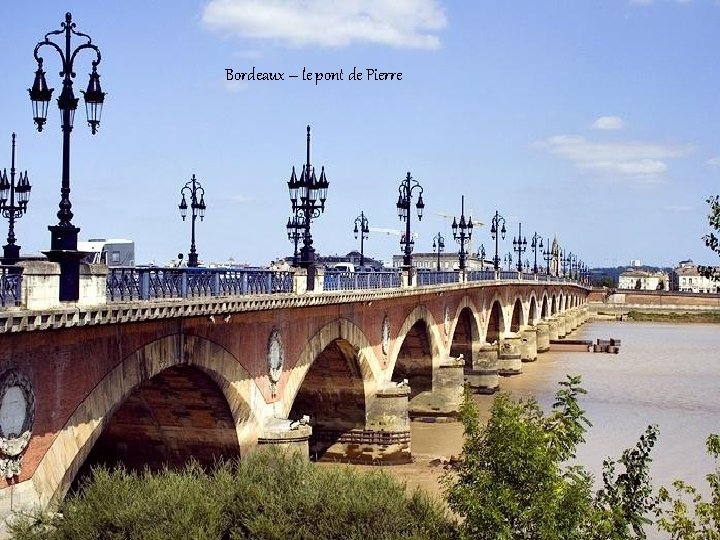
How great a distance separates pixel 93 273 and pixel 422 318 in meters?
27.4

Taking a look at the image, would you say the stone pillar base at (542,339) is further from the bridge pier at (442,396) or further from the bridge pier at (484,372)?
the bridge pier at (442,396)

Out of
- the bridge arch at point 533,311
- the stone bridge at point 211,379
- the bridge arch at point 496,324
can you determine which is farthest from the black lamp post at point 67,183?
the bridge arch at point 533,311

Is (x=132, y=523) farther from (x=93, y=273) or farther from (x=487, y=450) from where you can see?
(x=487, y=450)

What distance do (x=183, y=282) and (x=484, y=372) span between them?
120 ft

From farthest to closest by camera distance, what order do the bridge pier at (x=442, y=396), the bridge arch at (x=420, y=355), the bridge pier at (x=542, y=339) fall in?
the bridge pier at (x=542, y=339)
the bridge arch at (x=420, y=355)
the bridge pier at (x=442, y=396)

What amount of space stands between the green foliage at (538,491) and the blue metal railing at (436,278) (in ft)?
82.8

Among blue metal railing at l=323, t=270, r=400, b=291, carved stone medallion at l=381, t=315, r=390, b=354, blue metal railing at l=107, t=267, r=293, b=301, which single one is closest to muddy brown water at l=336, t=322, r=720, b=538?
carved stone medallion at l=381, t=315, r=390, b=354

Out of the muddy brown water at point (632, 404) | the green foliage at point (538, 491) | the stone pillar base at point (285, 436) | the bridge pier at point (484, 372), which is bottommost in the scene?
the muddy brown water at point (632, 404)

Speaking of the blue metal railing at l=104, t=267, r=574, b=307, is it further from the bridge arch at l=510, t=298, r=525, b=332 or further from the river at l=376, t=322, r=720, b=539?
the bridge arch at l=510, t=298, r=525, b=332

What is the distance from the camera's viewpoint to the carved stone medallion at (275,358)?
23.1m

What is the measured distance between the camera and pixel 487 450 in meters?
14.5

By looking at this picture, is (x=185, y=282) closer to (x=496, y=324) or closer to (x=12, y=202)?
(x=12, y=202)

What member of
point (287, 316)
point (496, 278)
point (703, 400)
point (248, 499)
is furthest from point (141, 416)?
point (496, 278)

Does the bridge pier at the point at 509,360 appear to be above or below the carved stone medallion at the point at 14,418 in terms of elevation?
below
